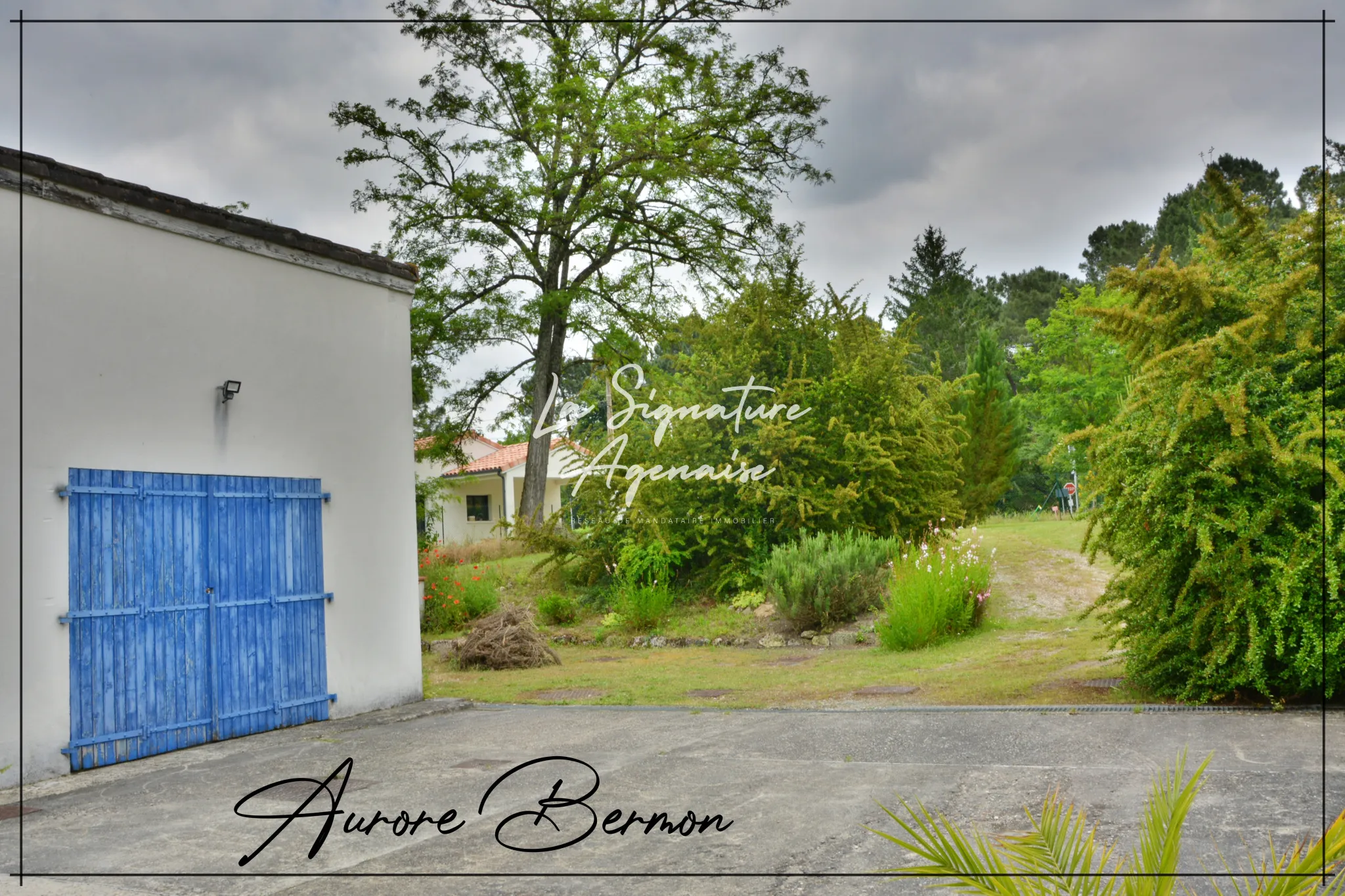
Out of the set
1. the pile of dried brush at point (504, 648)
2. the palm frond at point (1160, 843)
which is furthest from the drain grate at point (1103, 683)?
the palm frond at point (1160, 843)

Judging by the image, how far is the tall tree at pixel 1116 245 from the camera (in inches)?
1449

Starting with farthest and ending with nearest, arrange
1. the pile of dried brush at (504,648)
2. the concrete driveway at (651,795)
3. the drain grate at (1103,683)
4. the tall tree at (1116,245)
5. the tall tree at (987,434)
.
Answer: the tall tree at (1116,245), the tall tree at (987,434), the pile of dried brush at (504,648), the drain grate at (1103,683), the concrete driveway at (651,795)

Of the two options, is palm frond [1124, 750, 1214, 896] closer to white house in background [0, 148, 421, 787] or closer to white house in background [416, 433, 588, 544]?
white house in background [0, 148, 421, 787]

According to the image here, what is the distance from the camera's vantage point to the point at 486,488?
1410 inches

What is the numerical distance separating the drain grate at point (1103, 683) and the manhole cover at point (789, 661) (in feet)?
12.6

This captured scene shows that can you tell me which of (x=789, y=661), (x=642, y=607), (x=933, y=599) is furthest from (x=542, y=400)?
(x=933, y=599)

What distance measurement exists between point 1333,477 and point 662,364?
2167cm

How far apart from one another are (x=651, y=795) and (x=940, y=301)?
2944 cm

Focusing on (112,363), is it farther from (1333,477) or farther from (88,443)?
(1333,477)

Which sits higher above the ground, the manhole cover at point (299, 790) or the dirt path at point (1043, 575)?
the dirt path at point (1043, 575)

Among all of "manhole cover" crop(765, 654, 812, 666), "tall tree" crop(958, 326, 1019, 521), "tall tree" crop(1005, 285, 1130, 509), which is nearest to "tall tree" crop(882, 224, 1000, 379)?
"tall tree" crop(1005, 285, 1130, 509)

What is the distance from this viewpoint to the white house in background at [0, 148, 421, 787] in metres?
6.78

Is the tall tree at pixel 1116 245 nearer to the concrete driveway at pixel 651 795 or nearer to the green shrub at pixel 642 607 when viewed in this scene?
the green shrub at pixel 642 607

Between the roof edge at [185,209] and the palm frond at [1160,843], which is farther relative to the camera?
the roof edge at [185,209]
